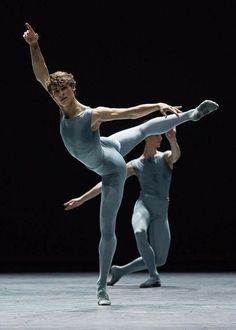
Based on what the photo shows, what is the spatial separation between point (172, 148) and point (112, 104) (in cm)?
214

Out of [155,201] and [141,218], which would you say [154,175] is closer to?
[155,201]

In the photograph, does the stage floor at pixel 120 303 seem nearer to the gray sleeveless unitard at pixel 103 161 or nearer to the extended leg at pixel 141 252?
the extended leg at pixel 141 252

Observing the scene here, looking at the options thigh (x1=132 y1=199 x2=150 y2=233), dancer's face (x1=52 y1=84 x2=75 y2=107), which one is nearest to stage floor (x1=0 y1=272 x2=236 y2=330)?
thigh (x1=132 y1=199 x2=150 y2=233)

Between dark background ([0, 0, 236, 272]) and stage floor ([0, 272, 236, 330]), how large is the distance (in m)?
1.18

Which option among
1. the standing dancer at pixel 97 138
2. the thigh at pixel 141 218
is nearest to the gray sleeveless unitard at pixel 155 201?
the thigh at pixel 141 218

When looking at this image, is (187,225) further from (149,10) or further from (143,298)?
(143,298)

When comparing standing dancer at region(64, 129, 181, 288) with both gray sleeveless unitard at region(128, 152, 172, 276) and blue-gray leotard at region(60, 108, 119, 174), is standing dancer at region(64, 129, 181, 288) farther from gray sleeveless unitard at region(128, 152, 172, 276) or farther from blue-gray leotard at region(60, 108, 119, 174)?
blue-gray leotard at region(60, 108, 119, 174)

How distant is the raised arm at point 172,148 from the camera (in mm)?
5984

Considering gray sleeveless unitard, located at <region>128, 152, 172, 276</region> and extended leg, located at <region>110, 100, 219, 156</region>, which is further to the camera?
gray sleeveless unitard, located at <region>128, 152, 172, 276</region>

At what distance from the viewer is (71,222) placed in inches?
329

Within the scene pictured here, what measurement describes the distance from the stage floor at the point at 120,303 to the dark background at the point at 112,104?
3.86 ft

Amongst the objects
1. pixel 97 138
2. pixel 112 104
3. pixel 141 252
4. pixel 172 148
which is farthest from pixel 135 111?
pixel 112 104

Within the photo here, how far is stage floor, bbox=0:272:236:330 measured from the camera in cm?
397

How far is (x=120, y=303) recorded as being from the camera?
493 centimetres
